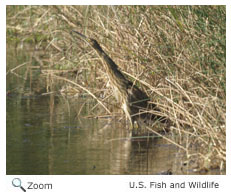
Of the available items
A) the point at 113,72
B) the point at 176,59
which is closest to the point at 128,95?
the point at 113,72

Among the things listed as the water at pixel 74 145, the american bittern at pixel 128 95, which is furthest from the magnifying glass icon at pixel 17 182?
the american bittern at pixel 128 95

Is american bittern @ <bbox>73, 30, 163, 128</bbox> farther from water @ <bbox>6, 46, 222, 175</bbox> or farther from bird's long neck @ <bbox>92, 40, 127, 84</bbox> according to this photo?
water @ <bbox>6, 46, 222, 175</bbox>

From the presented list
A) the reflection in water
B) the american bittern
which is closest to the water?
the reflection in water

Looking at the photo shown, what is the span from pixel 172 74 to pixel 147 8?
167 cm

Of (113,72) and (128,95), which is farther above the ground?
(113,72)

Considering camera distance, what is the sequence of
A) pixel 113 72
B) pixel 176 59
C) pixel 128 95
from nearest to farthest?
pixel 176 59, pixel 128 95, pixel 113 72

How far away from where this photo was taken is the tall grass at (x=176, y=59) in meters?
7.66

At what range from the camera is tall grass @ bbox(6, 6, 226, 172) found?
7660 mm

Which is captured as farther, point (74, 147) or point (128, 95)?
point (128, 95)

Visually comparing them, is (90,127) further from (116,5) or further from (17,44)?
(17,44)

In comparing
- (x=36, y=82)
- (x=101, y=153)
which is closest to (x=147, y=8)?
(x=101, y=153)

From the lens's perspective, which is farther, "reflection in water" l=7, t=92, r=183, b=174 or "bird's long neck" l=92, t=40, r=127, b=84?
"bird's long neck" l=92, t=40, r=127, b=84

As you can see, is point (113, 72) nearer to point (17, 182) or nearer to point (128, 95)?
point (128, 95)

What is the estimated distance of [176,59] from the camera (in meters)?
9.44
